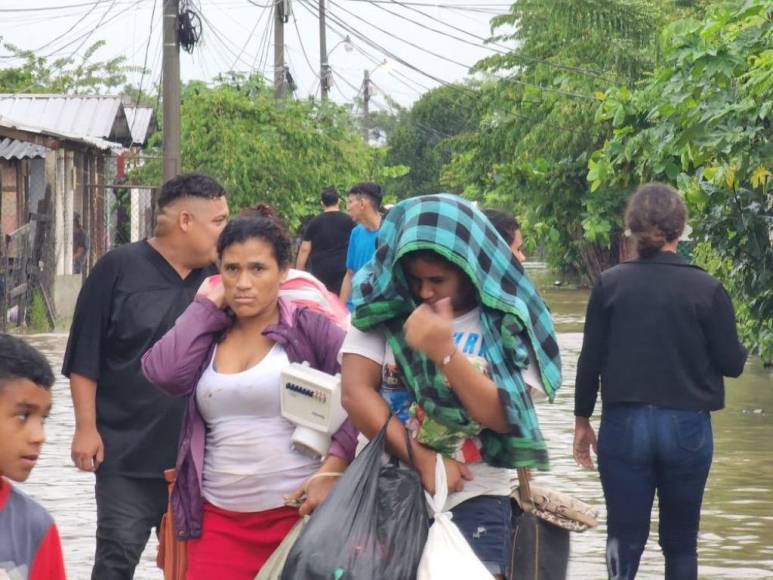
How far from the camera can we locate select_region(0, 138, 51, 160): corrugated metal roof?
85.7 ft

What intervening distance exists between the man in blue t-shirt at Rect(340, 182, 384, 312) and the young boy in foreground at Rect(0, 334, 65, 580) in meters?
9.81

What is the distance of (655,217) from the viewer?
6242mm

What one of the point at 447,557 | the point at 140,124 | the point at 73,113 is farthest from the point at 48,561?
the point at 140,124

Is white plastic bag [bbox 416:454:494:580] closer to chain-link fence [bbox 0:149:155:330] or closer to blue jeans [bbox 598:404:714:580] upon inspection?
blue jeans [bbox 598:404:714:580]

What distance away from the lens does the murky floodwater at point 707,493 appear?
7996 mm

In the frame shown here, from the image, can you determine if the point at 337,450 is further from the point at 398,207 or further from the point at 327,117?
the point at 327,117

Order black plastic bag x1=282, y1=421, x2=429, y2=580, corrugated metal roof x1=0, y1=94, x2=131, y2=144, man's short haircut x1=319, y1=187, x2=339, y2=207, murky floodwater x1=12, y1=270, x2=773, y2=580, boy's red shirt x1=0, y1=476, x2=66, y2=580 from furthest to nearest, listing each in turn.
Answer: corrugated metal roof x1=0, y1=94, x2=131, y2=144 → man's short haircut x1=319, y1=187, x2=339, y2=207 → murky floodwater x1=12, y1=270, x2=773, y2=580 → black plastic bag x1=282, y1=421, x2=429, y2=580 → boy's red shirt x1=0, y1=476, x2=66, y2=580

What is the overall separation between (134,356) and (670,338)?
203 centimetres

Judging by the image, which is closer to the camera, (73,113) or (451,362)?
(451,362)

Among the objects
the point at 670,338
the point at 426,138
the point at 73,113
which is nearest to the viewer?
the point at 670,338

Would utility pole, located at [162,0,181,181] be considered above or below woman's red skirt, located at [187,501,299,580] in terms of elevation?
above

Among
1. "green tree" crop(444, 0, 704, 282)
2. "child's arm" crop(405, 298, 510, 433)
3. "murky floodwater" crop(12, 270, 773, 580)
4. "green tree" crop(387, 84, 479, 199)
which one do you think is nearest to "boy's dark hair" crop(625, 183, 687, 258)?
"murky floodwater" crop(12, 270, 773, 580)

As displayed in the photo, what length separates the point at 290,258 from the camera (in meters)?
5.00

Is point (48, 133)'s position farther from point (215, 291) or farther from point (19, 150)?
point (215, 291)
